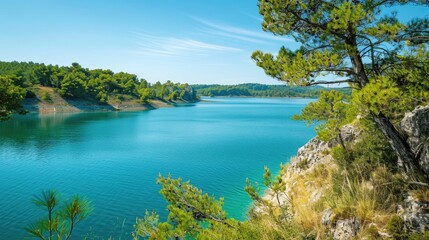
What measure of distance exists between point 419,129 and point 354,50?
239 centimetres

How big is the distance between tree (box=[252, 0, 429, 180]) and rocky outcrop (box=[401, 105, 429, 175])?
50 centimetres

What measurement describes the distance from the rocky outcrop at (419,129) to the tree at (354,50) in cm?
50

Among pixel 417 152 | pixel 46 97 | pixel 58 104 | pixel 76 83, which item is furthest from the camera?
pixel 76 83

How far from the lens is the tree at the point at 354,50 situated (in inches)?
211

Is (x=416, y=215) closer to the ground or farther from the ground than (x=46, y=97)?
farther from the ground

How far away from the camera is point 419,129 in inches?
252

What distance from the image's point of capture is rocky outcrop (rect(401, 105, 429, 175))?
20.6 ft

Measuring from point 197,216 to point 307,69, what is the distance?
3.79 meters

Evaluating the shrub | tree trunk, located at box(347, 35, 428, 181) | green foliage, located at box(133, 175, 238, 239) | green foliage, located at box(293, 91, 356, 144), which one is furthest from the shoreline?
the shrub

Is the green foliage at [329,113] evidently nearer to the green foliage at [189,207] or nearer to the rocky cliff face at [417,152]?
the rocky cliff face at [417,152]

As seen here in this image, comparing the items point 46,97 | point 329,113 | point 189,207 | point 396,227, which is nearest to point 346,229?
point 396,227

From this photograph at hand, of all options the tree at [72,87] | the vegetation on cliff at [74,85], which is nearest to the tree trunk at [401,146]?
the vegetation on cliff at [74,85]

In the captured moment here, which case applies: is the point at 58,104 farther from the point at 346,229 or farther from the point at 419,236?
the point at 419,236

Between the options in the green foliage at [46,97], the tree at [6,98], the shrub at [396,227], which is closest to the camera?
the shrub at [396,227]
